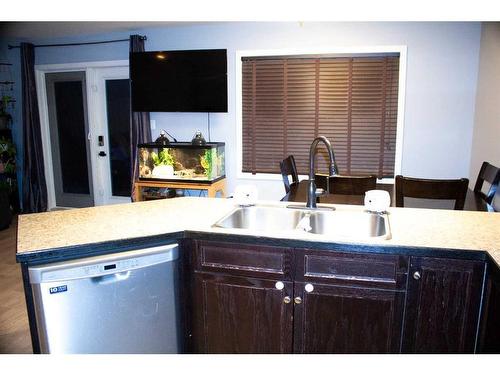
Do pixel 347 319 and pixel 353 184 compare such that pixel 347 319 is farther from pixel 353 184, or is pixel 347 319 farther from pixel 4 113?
pixel 4 113

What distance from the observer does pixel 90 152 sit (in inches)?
207

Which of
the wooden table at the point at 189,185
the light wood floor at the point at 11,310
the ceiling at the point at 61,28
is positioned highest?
the ceiling at the point at 61,28

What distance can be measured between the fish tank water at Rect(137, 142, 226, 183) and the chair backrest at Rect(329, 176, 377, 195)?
1.86m

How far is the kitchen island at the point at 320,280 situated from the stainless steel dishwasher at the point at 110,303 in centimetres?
5

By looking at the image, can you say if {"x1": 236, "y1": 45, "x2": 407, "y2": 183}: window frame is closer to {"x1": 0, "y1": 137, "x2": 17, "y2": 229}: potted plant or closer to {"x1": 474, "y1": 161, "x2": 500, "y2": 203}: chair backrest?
{"x1": 474, "y1": 161, "x2": 500, "y2": 203}: chair backrest

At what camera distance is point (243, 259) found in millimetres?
1597

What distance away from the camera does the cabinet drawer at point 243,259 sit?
1.56 metres

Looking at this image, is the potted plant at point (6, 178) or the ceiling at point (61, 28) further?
the potted plant at point (6, 178)

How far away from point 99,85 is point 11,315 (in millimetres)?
3295

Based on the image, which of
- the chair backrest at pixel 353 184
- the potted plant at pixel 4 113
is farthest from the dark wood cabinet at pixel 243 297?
the potted plant at pixel 4 113

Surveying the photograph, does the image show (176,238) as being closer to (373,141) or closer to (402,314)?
(402,314)

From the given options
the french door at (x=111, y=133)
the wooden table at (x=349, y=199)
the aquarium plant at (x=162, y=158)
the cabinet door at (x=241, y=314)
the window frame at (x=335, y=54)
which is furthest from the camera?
the french door at (x=111, y=133)

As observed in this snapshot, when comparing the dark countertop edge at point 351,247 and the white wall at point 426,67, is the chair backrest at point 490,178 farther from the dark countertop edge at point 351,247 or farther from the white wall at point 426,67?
the dark countertop edge at point 351,247

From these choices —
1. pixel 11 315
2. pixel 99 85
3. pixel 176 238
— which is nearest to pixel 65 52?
pixel 99 85
